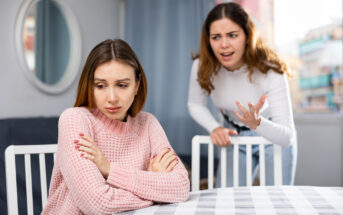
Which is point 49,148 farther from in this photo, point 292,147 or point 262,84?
point 292,147

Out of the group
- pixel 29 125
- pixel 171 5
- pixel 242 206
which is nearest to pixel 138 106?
pixel 242 206

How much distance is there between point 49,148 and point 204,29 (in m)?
0.93

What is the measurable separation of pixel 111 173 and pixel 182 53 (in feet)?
7.63

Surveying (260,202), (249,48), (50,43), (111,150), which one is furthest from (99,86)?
(50,43)

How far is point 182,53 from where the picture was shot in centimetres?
318

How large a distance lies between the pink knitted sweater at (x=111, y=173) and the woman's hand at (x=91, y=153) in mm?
14

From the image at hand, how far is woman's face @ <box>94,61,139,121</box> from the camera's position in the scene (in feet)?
3.59

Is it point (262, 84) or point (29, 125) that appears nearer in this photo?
point (262, 84)

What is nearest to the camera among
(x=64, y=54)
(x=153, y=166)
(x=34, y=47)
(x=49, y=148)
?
(x=153, y=166)

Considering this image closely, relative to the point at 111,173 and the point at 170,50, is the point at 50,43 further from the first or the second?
the point at 111,173

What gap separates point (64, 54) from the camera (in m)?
2.72

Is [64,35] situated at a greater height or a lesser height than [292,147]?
greater

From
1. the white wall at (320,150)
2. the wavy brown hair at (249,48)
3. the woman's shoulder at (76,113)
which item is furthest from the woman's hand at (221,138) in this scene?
the white wall at (320,150)

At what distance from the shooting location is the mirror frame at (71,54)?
231cm
